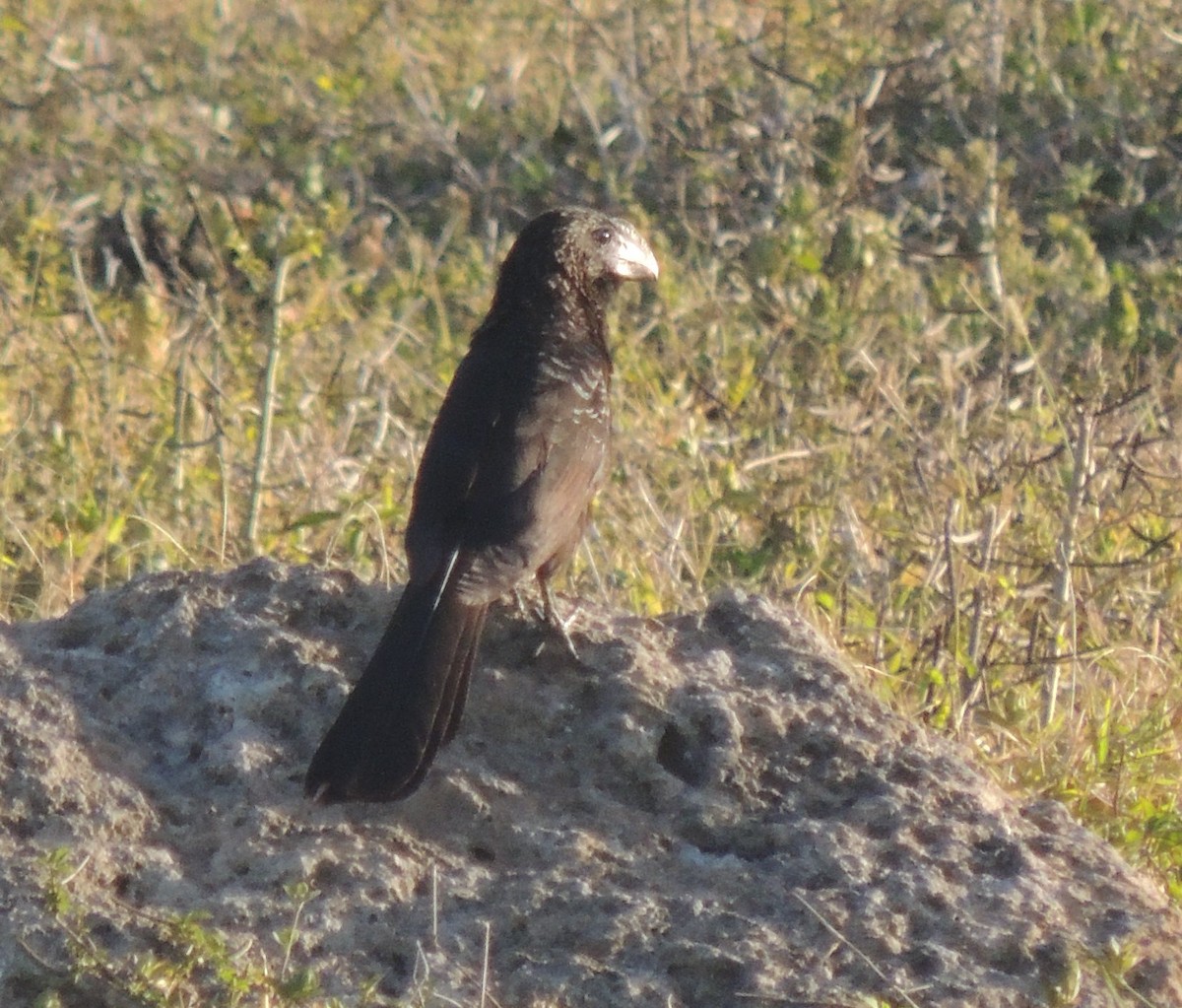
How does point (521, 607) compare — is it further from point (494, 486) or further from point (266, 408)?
point (266, 408)

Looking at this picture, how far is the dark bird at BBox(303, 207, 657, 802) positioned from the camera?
9.74 ft

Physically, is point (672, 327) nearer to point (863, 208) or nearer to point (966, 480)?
point (863, 208)

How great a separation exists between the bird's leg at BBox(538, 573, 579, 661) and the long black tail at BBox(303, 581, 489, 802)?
15cm

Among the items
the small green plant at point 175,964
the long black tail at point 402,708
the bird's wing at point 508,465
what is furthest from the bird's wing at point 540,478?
the small green plant at point 175,964

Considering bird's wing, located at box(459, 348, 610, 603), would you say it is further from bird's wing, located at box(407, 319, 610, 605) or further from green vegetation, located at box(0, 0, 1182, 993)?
green vegetation, located at box(0, 0, 1182, 993)

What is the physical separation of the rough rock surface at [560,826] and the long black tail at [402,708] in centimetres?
6

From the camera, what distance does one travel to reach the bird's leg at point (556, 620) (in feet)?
11.1

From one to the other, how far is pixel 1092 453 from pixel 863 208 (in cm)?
268

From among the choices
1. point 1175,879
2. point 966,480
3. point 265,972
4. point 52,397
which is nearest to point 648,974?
point 265,972

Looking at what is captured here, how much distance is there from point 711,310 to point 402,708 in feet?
13.8

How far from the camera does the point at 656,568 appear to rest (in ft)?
16.2

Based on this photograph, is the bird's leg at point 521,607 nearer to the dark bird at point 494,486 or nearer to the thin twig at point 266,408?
the dark bird at point 494,486

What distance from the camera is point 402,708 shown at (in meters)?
2.95

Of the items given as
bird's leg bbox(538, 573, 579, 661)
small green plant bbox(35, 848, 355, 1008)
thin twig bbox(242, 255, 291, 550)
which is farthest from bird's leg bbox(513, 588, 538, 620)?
thin twig bbox(242, 255, 291, 550)
